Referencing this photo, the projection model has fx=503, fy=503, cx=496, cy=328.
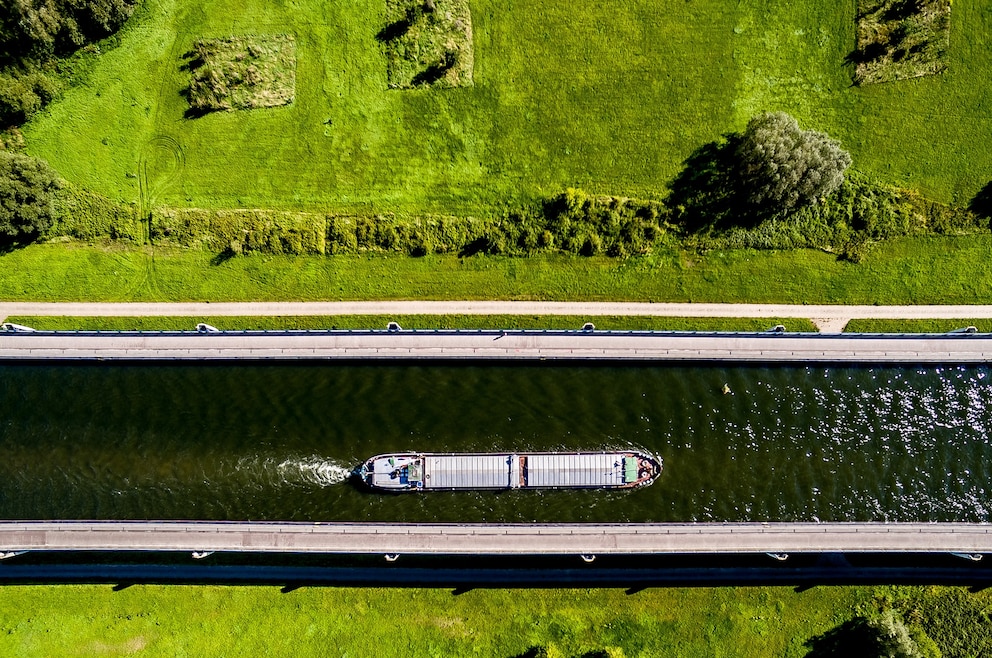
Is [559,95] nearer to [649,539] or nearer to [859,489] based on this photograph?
[649,539]

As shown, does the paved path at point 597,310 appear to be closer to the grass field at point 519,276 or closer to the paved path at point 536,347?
the grass field at point 519,276

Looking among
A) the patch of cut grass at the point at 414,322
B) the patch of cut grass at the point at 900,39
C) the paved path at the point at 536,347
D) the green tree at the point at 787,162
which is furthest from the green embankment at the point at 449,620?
the patch of cut grass at the point at 900,39

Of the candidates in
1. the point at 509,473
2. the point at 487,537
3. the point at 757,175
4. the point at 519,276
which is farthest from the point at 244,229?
the point at 757,175

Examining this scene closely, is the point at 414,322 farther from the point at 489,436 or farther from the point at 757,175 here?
the point at 757,175

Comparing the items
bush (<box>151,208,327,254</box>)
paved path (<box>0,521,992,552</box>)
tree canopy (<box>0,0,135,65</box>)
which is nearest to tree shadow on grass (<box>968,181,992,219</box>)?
paved path (<box>0,521,992,552</box>)

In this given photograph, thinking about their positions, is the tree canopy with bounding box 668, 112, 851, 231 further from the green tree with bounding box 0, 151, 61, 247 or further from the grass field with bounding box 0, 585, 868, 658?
the green tree with bounding box 0, 151, 61, 247

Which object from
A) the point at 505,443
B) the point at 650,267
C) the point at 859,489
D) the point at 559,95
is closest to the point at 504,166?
the point at 559,95
